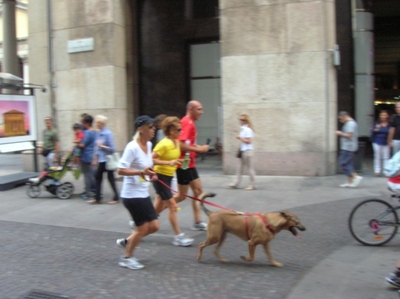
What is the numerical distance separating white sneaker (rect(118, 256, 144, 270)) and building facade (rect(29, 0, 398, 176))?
252 inches

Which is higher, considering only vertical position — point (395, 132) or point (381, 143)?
point (395, 132)

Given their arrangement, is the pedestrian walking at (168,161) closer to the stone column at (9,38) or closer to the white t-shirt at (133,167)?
the white t-shirt at (133,167)

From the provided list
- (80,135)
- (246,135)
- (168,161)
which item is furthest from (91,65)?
(168,161)

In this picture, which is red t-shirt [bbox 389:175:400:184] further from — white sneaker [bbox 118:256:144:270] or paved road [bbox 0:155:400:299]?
white sneaker [bbox 118:256:144:270]

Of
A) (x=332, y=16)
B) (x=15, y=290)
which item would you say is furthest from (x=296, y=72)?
(x=15, y=290)

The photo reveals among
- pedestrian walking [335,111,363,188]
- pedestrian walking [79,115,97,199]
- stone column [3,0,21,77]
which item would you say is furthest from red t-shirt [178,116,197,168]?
stone column [3,0,21,77]

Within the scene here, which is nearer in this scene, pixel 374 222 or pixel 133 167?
pixel 133 167

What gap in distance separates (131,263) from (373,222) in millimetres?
3155

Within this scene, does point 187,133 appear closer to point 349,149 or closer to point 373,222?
point 373,222

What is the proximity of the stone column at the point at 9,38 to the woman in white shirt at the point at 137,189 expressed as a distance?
15.6 m

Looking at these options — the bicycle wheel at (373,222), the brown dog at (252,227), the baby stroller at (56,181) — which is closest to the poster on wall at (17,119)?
the baby stroller at (56,181)

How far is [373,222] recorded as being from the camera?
593cm

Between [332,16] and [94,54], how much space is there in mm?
6510

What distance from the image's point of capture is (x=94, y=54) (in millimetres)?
12875
